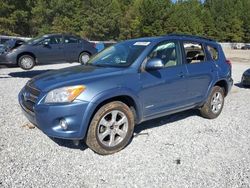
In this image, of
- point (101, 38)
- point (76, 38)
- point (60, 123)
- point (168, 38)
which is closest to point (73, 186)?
point (60, 123)

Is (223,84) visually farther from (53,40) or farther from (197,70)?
(53,40)

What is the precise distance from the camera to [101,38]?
231ft

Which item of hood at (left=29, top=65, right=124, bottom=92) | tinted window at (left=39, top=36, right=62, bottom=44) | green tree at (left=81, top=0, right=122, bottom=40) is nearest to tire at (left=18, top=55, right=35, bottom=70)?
tinted window at (left=39, top=36, right=62, bottom=44)

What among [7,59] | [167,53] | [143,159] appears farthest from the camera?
[7,59]

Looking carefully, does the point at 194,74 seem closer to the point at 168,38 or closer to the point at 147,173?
the point at 168,38

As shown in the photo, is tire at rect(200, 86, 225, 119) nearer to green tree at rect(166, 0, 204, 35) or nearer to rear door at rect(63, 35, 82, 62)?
rear door at rect(63, 35, 82, 62)

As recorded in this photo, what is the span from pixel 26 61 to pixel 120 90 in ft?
29.5

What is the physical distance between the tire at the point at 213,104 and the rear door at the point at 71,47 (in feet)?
26.4

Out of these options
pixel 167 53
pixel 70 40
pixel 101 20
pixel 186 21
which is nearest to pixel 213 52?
pixel 167 53

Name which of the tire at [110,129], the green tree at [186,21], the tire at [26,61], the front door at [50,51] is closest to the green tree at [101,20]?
the green tree at [186,21]

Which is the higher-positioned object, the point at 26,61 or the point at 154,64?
the point at 154,64

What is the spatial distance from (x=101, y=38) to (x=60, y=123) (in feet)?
220

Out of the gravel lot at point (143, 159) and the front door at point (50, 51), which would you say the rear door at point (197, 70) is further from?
the front door at point (50, 51)

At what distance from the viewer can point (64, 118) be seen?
445cm
